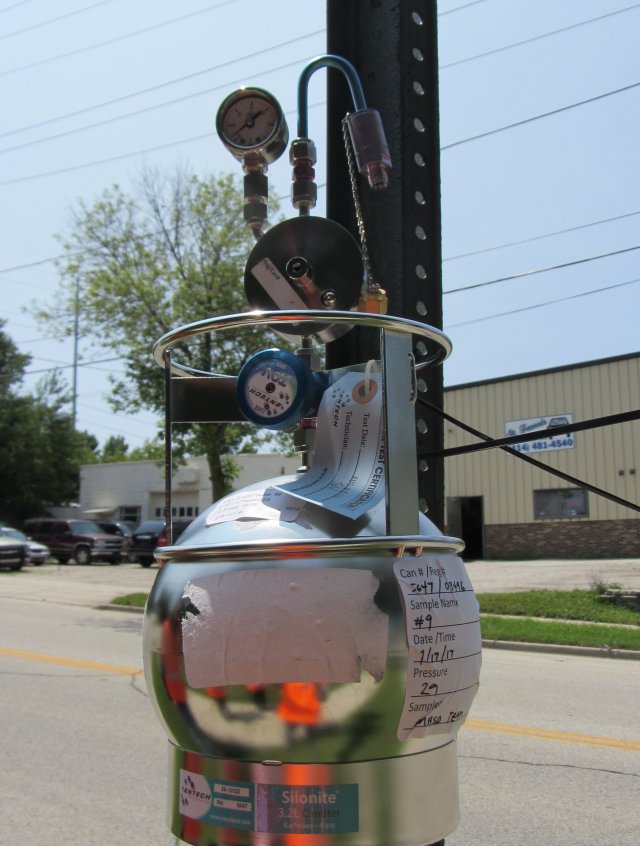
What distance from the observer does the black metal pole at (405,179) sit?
79.1 inches

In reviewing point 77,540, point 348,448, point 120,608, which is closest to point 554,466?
point 120,608

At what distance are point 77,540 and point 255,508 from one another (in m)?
34.1

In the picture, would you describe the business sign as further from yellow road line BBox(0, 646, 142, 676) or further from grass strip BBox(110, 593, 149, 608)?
yellow road line BBox(0, 646, 142, 676)

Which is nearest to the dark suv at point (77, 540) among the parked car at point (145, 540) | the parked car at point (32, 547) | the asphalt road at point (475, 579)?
the parked car at point (145, 540)

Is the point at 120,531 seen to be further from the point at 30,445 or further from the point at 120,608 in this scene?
the point at 120,608

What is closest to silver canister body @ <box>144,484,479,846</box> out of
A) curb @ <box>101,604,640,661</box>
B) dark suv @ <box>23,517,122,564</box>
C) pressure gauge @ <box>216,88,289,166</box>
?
pressure gauge @ <box>216,88,289,166</box>

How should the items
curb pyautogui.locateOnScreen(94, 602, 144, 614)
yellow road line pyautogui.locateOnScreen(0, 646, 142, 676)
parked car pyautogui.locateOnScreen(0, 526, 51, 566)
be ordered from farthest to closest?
parked car pyautogui.locateOnScreen(0, 526, 51, 566), curb pyautogui.locateOnScreen(94, 602, 144, 614), yellow road line pyautogui.locateOnScreen(0, 646, 142, 676)

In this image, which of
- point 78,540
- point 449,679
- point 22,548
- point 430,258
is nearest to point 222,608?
point 449,679

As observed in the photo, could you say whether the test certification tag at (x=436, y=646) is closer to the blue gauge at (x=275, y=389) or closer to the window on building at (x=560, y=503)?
the blue gauge at (x=275, y=389)

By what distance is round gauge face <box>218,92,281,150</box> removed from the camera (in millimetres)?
1968

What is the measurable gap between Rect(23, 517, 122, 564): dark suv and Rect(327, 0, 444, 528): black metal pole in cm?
3256

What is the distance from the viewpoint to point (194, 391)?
5.78 feet

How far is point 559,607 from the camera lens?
50.0ft

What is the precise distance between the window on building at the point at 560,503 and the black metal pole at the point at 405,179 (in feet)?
86.4
